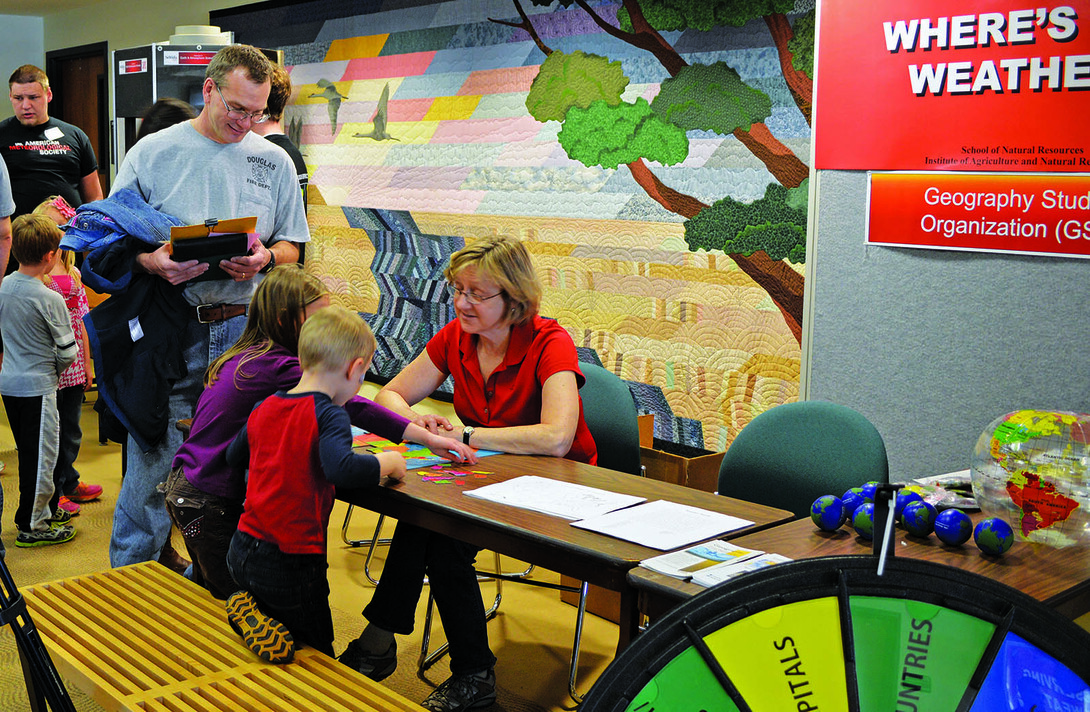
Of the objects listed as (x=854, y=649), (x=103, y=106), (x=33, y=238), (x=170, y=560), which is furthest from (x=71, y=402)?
(x=103, y=106)

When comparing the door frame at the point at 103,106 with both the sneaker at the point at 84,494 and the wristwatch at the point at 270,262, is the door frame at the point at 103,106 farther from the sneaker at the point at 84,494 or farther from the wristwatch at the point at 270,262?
the wristwatch at the point at 270,262

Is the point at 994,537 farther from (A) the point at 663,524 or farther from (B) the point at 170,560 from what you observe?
(B) the point at 170,560

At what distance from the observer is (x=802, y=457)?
7.75 feet

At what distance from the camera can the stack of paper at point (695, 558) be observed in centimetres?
156

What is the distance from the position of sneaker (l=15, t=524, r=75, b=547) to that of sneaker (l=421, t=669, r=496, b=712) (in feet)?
6.84

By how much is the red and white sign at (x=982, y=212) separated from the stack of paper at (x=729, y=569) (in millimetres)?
1452

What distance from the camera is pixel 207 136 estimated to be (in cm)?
290

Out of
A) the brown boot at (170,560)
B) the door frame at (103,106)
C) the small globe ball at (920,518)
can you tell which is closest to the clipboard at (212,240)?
the brown boot at (170,560)

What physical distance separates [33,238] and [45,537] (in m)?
1.17

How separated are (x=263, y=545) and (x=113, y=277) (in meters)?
1.19

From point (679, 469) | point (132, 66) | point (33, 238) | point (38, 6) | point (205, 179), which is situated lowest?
point (679, 469)

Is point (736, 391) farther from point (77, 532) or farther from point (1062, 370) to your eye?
point (77, 532)

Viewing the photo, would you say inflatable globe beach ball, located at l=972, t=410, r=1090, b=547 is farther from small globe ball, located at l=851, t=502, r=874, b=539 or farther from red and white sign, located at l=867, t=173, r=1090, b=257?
red and white sign, located at l=867, t=173, r=1090, b=257

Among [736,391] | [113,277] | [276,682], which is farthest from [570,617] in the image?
[113,277]
